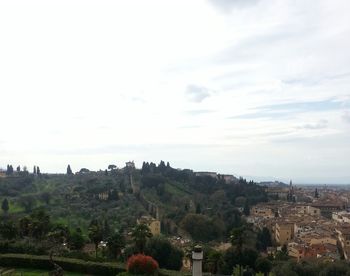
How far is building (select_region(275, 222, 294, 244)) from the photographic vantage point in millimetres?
62737

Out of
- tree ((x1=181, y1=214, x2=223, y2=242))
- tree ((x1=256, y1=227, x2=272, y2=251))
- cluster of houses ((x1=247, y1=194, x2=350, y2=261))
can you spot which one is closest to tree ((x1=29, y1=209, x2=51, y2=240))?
cluster of houses ((x1=247, y1=194, x2=350, y2=261))

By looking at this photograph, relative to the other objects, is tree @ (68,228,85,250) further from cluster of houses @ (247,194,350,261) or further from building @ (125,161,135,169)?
building @ (125,161,135,169)

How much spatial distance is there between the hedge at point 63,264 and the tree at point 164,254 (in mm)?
7787

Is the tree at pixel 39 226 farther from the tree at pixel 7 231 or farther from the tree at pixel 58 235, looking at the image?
the tree at pixel 58 235

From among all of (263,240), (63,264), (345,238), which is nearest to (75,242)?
(63,264)

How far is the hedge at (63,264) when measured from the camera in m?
21.9

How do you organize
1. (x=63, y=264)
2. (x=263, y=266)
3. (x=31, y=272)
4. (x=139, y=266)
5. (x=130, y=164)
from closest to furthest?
(x=139, y=266)
(x=31, y=272)
(x=63, y=264)
(x=263, y=266)
(x=130, y=164)

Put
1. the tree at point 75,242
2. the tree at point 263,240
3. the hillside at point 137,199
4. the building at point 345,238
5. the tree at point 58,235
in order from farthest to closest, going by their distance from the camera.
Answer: the hillside at point 137,199, the building at point 345,238, the tree at point 263,240, the tree at point 75,242, the tree at point 58,235

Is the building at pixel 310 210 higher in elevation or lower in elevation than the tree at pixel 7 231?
lower

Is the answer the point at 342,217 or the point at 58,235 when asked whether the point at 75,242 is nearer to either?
the point at 58,235

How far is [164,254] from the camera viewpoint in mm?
30281

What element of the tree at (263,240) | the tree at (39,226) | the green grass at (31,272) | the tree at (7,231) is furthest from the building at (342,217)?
the green grass at (31,272)

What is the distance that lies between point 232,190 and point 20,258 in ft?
211

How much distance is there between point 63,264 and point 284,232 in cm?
4680
